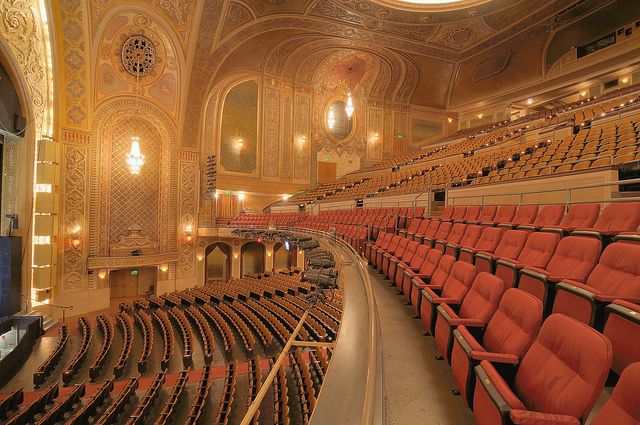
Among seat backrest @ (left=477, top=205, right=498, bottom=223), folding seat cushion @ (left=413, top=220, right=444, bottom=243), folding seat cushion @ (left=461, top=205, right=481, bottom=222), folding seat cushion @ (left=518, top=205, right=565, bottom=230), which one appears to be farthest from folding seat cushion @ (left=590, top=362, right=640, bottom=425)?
folding seat cushion @ (left=461, top=205, right=481, bottom=222)

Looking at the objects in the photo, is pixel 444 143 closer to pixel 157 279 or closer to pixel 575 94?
pixel 575 94

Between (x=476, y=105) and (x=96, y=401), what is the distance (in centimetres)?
1221

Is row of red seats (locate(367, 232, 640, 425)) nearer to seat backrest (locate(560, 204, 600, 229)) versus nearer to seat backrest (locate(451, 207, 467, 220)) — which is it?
seat backrest (locate(560, 204, 600, 229))

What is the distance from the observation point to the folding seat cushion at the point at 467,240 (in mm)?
2324

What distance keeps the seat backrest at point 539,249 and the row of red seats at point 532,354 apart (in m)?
0.16

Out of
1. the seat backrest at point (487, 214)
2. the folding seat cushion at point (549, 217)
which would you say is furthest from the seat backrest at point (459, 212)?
the folding seat cushion at point (549, 217)

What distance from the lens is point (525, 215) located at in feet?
8.59

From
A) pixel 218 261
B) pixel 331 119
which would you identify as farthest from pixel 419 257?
pixel 331 119

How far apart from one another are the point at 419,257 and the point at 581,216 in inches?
41.8

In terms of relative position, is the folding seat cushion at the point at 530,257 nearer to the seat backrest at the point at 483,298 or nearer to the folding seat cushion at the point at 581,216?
the seat backrest at the point at 483,298

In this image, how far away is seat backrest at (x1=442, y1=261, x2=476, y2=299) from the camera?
1558mm

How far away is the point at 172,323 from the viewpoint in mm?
5551

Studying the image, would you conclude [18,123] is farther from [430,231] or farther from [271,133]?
[430,231]

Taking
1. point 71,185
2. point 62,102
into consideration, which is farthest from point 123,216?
point 62,102
